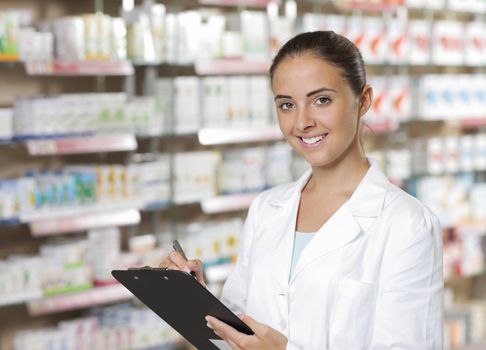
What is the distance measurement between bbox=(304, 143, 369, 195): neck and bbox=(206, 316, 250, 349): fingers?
49cm

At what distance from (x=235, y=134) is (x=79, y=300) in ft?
4.68

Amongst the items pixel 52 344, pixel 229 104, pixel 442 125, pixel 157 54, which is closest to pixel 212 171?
pixel 229 104

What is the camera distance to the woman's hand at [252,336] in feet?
6.77

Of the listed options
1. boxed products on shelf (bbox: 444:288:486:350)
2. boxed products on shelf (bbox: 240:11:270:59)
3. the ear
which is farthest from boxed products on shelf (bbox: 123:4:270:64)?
the ear

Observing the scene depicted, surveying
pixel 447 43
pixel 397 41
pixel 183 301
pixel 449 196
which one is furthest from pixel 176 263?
pixel 447 43

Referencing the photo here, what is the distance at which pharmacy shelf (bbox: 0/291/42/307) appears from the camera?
470 centimetres

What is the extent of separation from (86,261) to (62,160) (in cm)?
64

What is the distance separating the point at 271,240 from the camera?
7.92 feet

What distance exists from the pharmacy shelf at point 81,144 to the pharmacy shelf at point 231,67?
66 cm

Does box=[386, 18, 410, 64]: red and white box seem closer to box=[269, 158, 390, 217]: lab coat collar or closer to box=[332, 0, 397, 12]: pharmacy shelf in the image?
box=[332, 0, 397, 12]: pharmacy shelf

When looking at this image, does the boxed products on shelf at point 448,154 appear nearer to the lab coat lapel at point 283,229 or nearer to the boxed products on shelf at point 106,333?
the boxed products on shelf at point 106,333

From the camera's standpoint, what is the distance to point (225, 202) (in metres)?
5.73

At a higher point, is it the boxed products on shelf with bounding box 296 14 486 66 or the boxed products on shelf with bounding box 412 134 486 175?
the boxed products on shelf with bounding box 296 14 486 66

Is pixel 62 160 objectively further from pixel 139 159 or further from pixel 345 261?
pixel 345 261
